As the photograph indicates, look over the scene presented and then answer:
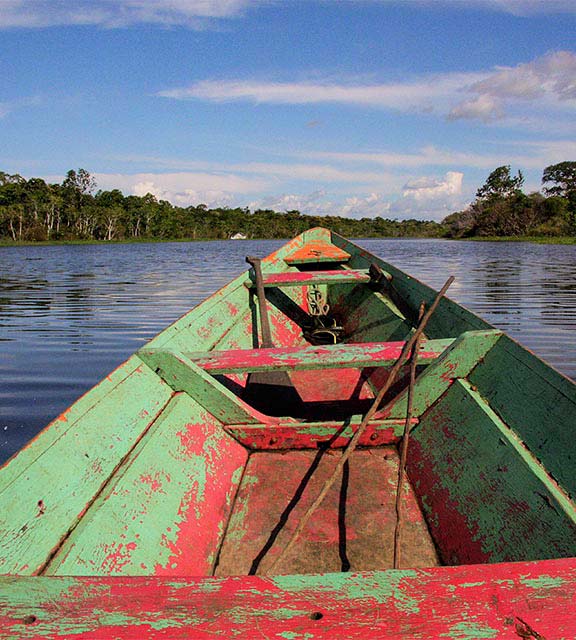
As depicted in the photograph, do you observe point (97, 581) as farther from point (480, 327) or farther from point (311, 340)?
point (311, 340)

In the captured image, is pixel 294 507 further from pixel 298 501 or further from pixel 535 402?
pixel 535 402

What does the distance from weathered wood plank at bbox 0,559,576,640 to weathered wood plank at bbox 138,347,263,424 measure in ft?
4.58

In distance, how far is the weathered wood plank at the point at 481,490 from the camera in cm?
153

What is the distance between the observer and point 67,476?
156 cm

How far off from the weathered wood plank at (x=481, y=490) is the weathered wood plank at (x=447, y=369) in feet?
0.14

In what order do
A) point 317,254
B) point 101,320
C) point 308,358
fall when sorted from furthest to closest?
point 101,320 → point 317,254 → point 308,358

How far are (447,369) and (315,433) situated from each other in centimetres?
69

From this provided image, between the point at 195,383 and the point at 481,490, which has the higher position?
the point at 195,383

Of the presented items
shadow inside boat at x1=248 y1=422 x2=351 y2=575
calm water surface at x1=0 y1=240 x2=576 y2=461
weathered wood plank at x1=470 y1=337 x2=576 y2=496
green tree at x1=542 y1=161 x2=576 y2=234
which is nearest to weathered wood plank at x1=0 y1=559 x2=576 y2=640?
weathered wood plank at x1=470 y1=337 x2=576 y2=496

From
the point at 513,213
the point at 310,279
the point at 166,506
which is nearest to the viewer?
the point at 166,506

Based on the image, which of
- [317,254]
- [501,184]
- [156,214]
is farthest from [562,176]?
[317,254]

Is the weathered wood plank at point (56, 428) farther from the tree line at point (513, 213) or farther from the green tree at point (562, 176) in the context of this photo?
the green tree at point (562, 176)

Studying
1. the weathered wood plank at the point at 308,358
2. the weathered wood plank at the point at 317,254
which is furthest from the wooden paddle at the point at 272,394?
the weathered wood plank at the point at 317,254

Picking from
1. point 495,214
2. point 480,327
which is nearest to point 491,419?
point 480,327
